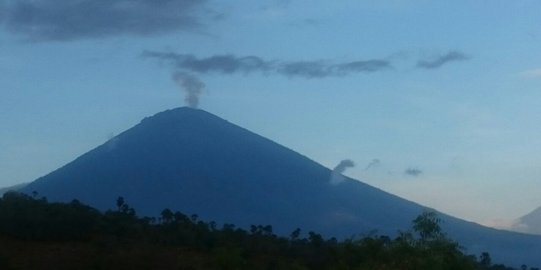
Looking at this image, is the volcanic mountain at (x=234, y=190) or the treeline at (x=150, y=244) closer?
the treeline at (x=150, y=244)

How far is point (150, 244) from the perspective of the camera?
143 ft

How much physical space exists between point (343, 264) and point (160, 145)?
102m

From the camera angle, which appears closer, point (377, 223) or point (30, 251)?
point (30, 251)

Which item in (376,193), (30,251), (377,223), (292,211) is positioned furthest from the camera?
(376,193)

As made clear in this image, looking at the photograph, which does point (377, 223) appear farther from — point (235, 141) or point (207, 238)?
point (207, 238)

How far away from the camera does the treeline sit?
3506 cm

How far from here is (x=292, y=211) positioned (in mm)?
109875

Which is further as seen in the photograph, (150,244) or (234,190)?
(234,190)

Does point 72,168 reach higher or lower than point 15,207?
higher

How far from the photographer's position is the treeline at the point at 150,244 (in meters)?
35.1

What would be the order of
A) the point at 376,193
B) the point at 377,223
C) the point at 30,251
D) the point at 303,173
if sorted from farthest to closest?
1. the point at 303,173
2. the point at 376,193
3. the point at 377,223
4. the point at 30,251

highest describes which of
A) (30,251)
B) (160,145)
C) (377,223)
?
(160,145)

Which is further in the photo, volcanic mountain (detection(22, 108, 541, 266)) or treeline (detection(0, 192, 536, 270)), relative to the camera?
volcanic mountain (detection(22, 108, 541, 266))

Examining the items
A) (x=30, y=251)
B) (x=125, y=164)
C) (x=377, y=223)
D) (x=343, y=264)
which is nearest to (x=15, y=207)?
(x=30, y=251)
